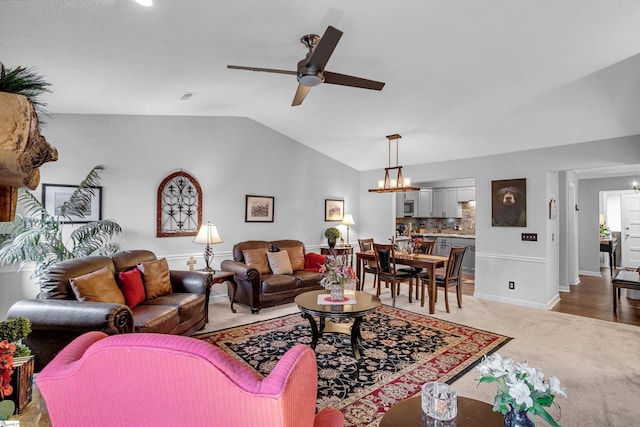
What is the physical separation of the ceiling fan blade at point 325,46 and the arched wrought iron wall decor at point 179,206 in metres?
Result: 3.26

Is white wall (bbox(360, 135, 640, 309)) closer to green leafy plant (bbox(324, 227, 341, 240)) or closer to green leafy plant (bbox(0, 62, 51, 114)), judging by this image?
green leafy plant (bbox(324, 227, 341, 240))

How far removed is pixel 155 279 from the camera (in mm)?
3678

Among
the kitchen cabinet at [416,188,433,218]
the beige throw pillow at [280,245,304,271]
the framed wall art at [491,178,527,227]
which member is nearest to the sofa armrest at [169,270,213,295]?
the beige throw pillow at [280,245,304,271]

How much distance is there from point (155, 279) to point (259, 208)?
7.78ft

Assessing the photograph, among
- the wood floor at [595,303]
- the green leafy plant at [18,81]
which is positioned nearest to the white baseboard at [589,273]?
the wood floor at [595,303]

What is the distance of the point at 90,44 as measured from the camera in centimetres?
260

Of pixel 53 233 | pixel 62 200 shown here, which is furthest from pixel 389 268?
pixel 62 200

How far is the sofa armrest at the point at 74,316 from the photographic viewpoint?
2.41 metres

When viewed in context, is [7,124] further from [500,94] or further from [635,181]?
[635,181]

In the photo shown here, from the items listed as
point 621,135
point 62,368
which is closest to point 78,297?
point 62,368

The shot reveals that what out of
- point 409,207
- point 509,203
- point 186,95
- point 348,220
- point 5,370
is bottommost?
point 5,370

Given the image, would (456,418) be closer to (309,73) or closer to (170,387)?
(170,387)

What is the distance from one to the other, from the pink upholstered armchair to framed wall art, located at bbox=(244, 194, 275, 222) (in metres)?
4.63

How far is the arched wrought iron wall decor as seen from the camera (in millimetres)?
4785
